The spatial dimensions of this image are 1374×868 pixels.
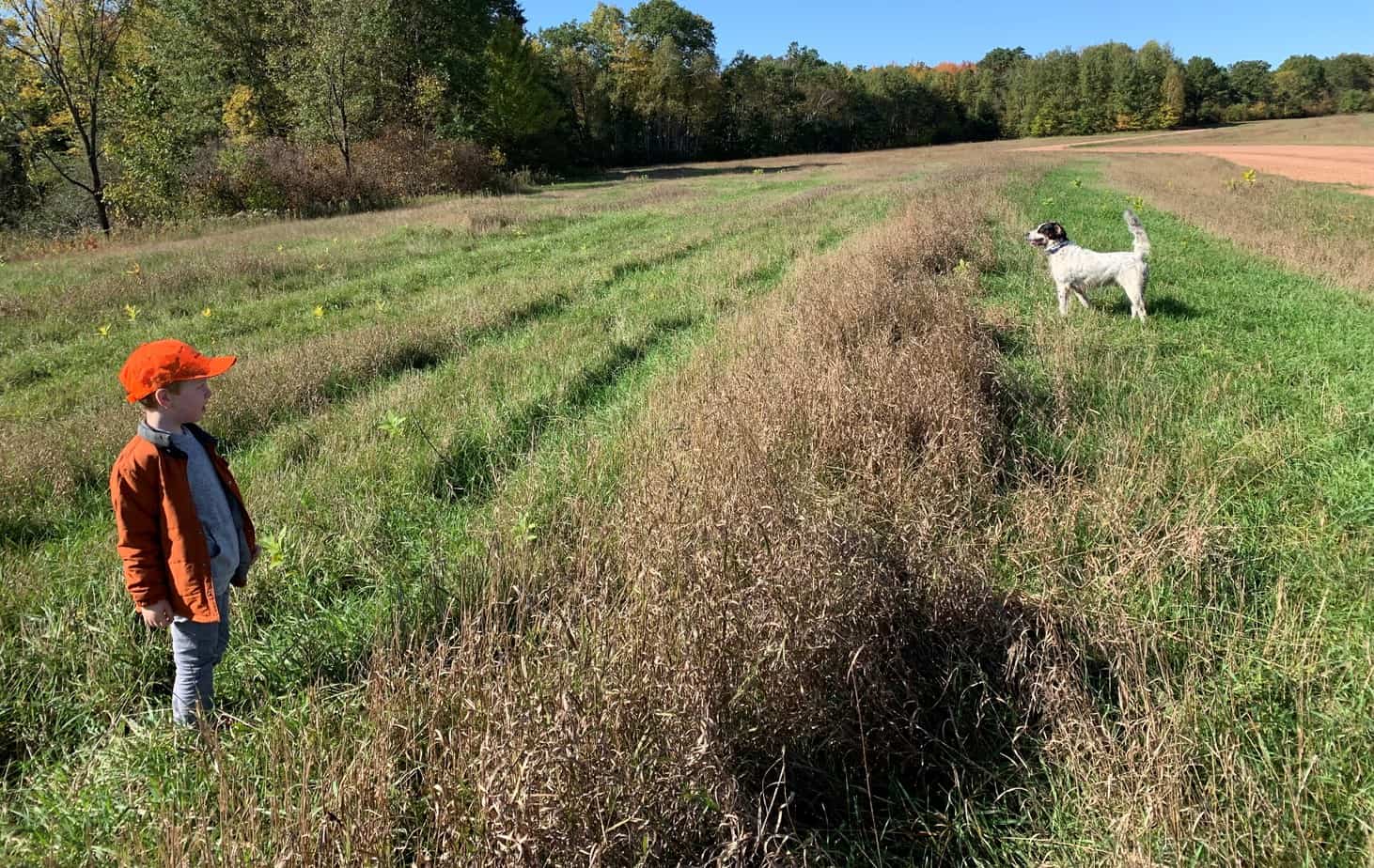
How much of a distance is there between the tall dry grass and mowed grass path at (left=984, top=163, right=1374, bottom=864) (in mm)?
318

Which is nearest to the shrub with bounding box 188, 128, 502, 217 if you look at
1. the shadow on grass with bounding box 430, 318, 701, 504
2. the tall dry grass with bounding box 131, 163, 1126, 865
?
the shadow on grass with bounding box 430, 318, 701, 504

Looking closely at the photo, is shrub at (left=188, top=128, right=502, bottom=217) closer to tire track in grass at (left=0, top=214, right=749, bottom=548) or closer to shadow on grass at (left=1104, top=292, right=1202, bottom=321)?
tire track in grass at (left=0, top=214, right=749, bottom=548)

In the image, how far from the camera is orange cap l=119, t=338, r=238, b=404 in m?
2.36

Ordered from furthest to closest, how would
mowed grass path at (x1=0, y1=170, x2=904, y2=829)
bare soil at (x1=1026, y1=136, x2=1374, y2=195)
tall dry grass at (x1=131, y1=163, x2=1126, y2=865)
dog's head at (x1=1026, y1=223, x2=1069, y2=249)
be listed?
bare soil at (x1=1026, y1=136, x2=1374, y2=195) → dog's head at (x1=1026, y1=223, x2=1069, y2=249) → mowed grass path at (x1=0, y1=170, x2=904, y2=829) → tall dry grass at (x1=131, y1=163, x2=1126, y2=865)

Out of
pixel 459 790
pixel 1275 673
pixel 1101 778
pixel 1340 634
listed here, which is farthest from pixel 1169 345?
pixel 459 790

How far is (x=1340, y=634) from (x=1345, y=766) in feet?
2.99

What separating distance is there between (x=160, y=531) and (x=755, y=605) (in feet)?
7.30

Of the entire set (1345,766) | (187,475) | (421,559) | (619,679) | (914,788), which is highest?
(187,475)

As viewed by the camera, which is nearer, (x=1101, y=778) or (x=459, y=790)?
(x=459, y=790)

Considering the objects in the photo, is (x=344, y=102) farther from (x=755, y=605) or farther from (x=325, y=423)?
(x=755, y=605)

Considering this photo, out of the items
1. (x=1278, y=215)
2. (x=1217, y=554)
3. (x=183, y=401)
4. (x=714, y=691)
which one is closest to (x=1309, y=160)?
(x=1278, y=215)

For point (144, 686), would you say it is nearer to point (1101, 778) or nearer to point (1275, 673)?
point (1101, 778)

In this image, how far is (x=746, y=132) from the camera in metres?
69.6

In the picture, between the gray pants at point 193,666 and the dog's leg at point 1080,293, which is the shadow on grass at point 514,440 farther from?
the dog's leg at point 1080,293
